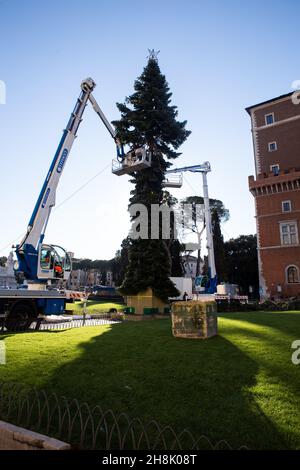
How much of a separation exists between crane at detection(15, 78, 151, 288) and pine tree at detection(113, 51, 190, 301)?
1.26 metres

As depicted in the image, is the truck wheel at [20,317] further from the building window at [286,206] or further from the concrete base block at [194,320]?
the building window at [286,206]

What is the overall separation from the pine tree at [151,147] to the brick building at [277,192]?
23.1 metres

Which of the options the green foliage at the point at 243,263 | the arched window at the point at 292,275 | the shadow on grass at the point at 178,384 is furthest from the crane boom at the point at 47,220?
the green foliage at the point at 243,263

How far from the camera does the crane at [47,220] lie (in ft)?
54.4

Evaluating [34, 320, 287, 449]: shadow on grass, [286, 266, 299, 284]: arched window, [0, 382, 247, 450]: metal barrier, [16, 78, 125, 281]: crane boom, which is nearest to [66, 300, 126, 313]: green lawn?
[16, 78, 125, 281]: crane boom

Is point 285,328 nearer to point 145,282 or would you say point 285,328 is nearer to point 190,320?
point 190,320

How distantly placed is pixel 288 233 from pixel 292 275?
5476 mm

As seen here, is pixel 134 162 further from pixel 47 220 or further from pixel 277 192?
pixel 277 192

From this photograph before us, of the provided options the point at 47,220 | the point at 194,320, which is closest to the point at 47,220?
the point at 47,220

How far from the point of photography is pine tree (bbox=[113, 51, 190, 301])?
20203mm

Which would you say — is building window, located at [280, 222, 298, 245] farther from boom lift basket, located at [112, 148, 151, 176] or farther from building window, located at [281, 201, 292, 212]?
boom lift basket, located at [112, 148, 151, 176]

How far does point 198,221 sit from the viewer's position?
200ft

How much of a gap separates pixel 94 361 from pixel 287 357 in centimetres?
452

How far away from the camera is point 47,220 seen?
18078 mm
